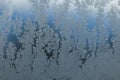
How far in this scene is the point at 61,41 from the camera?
15.1 metres

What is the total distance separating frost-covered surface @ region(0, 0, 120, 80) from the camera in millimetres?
13953

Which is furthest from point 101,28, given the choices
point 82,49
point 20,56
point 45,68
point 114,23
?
point 20,56

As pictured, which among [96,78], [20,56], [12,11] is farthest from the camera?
[20,56]

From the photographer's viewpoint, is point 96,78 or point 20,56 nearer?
point 96,78

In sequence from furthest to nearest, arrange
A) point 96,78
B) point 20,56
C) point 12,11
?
point 20,56 < point 96,78 < point 12,11

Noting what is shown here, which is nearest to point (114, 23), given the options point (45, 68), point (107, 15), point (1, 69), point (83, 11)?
point (107, 15)

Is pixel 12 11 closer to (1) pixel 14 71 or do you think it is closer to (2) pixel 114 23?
(1) pixel 14 71

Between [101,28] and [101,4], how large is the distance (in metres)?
1.27

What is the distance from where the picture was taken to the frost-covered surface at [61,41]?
45.8ft

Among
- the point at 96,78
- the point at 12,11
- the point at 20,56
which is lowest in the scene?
the point at 96,78

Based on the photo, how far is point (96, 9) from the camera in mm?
14406

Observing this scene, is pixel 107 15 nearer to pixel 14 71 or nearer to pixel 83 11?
pixel 83 11

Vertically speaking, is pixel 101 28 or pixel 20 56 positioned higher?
pixel 101 28

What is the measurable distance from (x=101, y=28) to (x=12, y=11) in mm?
4581
